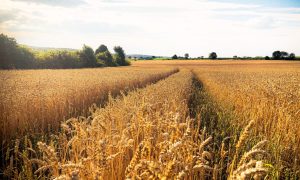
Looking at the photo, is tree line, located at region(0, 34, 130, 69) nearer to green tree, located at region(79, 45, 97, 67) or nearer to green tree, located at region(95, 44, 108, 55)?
green tree, located at region(79, 45, 97, 67)

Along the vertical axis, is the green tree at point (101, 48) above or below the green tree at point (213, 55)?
above

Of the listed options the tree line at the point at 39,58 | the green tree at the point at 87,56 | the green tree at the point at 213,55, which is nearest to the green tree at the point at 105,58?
the tree line at the point at 39,58

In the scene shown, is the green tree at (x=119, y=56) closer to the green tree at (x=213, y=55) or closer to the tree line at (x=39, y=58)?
the tree line at (x=39, y=58)

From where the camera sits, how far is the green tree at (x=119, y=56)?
249 feet

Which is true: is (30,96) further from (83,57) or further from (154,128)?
(83,57)

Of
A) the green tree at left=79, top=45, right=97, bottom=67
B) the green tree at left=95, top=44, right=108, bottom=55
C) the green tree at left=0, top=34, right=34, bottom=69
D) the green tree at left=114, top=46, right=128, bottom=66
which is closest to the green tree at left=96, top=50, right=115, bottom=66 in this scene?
the green tree at left=114, top=46, right=128, bottom=66

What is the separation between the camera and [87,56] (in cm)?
5750

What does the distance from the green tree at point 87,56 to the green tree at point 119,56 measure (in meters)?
17.2

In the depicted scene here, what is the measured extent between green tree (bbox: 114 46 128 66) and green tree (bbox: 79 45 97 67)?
676 inches

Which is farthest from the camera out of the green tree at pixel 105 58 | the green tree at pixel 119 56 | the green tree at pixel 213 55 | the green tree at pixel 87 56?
the green tree at pixel 213 55

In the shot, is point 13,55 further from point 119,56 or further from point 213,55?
point 213,55

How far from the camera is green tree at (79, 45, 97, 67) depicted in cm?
5681

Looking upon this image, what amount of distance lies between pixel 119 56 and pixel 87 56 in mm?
22682

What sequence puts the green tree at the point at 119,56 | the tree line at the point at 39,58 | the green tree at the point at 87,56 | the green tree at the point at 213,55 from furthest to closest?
the green tree at the point at 213,55 → the green tree at the point at 119,56 → the green tree at the point at 87,56 → the tree line at the point at 39,58
